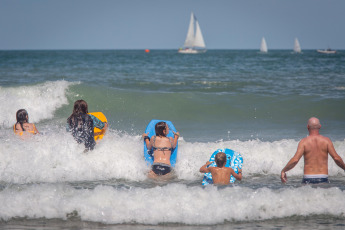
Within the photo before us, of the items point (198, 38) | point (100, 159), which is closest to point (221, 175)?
point (100, 159)

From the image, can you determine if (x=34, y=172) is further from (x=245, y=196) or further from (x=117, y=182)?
(x=245, y=196)

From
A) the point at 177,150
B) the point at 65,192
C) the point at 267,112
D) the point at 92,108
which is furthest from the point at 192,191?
the point at 92,108

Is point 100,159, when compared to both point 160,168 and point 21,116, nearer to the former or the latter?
point 160,168

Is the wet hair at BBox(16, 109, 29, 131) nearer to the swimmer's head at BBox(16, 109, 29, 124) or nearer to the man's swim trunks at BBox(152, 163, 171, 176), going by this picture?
the swimmer's head at BBox(16, 109, 29, 124)

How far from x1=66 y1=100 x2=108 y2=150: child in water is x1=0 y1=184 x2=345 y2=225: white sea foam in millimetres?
2094

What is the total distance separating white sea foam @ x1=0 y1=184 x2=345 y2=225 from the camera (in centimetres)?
548

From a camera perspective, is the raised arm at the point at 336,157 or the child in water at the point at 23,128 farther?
the child in water at the point at 23,128

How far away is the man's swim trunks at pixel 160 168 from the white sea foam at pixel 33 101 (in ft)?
19.9

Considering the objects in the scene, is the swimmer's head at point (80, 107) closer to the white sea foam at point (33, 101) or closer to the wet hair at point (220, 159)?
the wet hair at point (220, 159)

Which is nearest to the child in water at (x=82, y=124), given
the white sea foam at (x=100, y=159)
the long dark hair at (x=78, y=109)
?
the long dark hair at (x=78, y=109)

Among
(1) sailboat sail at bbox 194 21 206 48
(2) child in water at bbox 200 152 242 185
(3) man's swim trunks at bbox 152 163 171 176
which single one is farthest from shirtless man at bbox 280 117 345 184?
(1) sailboat sail at bbox 194 21 206 48

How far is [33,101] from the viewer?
13273mm

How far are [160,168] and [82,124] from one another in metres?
1.60

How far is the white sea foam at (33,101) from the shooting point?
12.5 metres
